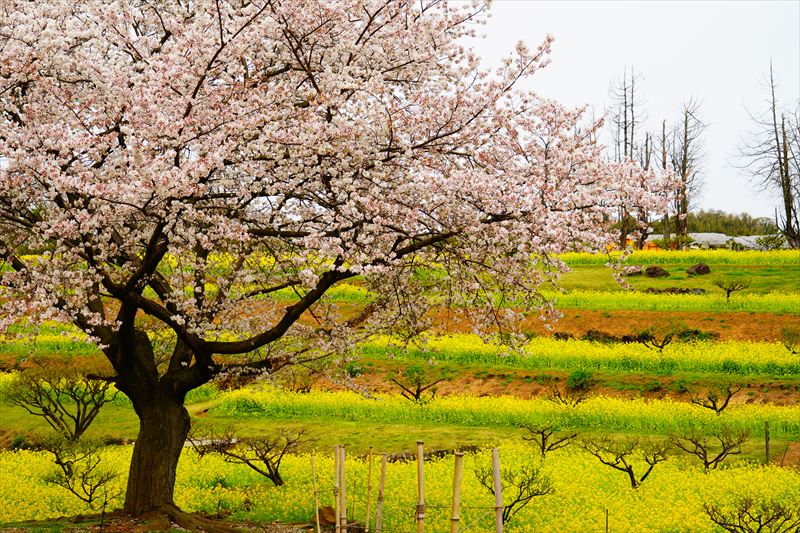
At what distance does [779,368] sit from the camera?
31.6 m

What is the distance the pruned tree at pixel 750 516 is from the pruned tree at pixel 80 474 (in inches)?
546

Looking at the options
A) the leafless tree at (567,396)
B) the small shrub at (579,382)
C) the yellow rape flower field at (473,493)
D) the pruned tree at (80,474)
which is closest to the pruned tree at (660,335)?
the small shrub at (579,382)

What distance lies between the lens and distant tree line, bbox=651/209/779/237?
82.2 m

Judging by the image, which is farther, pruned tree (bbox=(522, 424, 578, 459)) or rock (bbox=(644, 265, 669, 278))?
rock (bbox=(644, 265, 669, 278))

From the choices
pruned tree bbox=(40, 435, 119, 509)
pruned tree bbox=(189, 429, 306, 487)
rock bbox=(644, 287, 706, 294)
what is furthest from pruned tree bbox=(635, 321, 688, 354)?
pruned tree bbox=(40, 435, 119, 509)

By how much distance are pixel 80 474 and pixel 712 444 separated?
737 inches

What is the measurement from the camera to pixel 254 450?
68.6 feet

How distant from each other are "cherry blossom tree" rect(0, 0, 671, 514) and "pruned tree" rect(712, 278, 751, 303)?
96.9ft

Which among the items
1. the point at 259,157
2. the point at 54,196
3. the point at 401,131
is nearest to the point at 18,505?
the point at 54,196

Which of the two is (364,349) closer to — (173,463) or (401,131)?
(173,463)

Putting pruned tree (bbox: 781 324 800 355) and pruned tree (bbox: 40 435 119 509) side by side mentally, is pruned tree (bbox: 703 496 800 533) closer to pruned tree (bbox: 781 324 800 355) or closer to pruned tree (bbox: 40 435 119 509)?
pruned tree (bbox: 40 435 119 509)

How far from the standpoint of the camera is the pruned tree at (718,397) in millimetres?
26781

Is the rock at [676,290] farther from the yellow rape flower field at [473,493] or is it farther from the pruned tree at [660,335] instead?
the yellow rape flower field at [473,493]

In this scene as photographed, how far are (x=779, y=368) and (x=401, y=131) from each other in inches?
983
